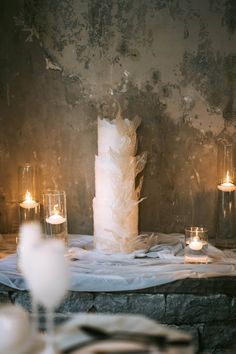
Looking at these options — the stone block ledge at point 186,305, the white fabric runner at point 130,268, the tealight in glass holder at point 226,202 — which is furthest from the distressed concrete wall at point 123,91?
the stone block ledge at point 186,305

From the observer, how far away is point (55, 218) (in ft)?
8.09

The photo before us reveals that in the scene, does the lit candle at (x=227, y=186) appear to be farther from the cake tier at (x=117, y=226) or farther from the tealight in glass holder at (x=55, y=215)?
the tealight in glass holder at (x=55, y=215)

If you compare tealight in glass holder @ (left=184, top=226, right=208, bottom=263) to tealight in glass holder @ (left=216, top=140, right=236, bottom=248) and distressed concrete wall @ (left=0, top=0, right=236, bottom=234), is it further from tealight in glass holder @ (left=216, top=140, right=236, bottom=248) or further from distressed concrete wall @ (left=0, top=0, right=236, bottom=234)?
distressed concrete wall @ (left=0, top=0, right=236, bottom=234)

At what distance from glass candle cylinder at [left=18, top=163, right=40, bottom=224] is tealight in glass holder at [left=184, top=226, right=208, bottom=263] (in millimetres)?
796

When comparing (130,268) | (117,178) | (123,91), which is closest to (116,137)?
(117,178)

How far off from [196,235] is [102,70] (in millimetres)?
987

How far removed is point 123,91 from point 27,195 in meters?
0.73

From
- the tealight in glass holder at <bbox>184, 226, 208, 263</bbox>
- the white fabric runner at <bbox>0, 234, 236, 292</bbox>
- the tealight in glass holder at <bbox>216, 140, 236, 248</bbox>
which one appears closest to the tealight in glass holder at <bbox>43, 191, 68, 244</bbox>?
the white fabric runner at <bbox>0, 234, 236, 292</bbox>

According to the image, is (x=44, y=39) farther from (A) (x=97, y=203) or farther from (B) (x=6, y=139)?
(A) (x=97, y=203)

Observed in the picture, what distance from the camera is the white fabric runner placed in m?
2.16

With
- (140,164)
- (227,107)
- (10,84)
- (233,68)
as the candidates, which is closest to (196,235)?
(140,164)

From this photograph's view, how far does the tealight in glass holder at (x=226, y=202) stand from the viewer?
2.61 m

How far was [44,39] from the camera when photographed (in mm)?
2703

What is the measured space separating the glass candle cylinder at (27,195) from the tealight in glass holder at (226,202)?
924 millimetres
